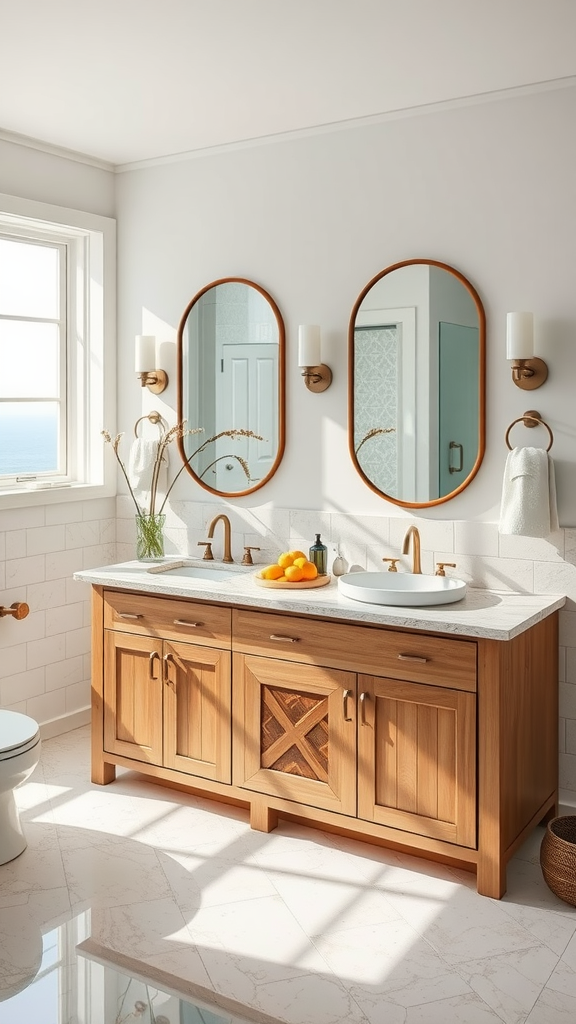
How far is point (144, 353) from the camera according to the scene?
4305 millimetres

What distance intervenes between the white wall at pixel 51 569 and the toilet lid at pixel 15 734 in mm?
754

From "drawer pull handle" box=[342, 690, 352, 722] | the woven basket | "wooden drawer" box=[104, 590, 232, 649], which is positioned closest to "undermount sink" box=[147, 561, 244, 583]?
"wooden drawer" box=[104, 590, 232, 649]

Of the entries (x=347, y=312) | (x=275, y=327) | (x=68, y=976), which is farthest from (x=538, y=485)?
(x=68, y=976)

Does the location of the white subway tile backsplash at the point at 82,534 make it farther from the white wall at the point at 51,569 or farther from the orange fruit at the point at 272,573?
the orange fruit at the point at 272,573

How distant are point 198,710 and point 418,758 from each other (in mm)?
911

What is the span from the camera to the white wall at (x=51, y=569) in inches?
161

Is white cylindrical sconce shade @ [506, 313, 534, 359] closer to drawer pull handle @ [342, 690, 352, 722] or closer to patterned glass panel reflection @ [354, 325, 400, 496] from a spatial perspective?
patterned glass panel reflection @ [354, 325, 400, 496]

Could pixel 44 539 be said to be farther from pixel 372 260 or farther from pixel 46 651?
pixel 372 260

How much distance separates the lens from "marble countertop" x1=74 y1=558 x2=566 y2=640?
290 cm

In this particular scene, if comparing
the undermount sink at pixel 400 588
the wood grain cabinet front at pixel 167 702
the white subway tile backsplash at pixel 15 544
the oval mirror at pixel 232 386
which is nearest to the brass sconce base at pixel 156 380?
the oval mirror at pixel 232 386

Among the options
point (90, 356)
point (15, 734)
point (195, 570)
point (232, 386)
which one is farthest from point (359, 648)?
point (90, 356)

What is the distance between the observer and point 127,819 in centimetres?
348

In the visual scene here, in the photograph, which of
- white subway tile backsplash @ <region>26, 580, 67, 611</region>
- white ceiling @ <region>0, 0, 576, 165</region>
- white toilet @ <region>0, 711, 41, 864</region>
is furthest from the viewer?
white subway tile backsplash @ <region>26, 580, 67, 611</region>

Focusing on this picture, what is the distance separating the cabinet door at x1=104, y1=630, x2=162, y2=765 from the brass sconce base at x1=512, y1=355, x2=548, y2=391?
1.70 metres
